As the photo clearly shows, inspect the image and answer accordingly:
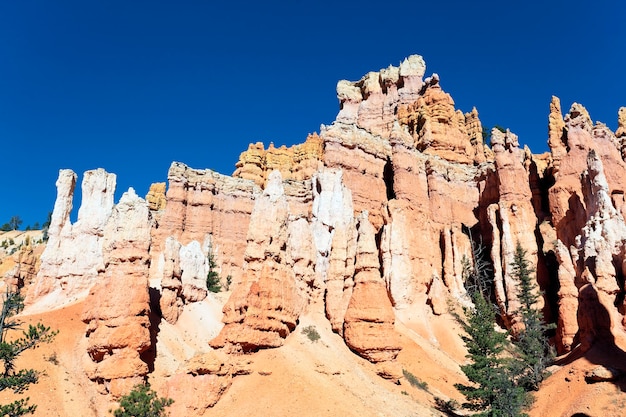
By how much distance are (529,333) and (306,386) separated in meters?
21.8

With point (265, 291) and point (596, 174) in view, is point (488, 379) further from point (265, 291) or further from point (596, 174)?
point (596, 174)

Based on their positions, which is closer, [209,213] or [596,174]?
[596,174]

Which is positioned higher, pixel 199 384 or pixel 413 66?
pixel 413 66

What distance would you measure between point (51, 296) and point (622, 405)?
36.6 m

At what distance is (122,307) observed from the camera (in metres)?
25.5

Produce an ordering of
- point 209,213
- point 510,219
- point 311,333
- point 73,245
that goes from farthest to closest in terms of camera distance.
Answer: point 209,213, point 510,219, point 73,245, point 311,333

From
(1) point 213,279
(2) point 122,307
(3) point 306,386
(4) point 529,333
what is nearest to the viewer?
(3) point 306,386

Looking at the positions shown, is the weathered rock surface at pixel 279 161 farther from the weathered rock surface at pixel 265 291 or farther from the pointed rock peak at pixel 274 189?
the weathered rock surface at pixel 265 291

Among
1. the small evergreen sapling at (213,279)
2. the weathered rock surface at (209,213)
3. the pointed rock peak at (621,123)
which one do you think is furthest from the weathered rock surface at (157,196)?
the pointed rock peak at (621,123)

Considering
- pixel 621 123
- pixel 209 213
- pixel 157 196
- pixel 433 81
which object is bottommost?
pixel 209 213

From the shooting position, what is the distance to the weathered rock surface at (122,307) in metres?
24.0

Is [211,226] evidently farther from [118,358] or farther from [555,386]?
[555,386]

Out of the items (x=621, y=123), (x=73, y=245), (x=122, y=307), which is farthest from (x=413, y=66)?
(x=122, y=307)

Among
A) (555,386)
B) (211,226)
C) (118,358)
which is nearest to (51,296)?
(118,358)
